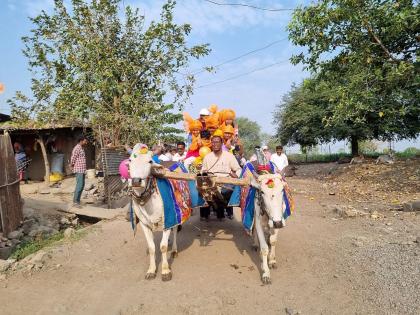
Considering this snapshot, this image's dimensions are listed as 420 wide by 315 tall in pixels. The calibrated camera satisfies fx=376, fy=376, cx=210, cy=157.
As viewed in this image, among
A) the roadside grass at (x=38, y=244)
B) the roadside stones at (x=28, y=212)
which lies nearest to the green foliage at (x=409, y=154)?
the roadside grass at (x=38, y=244)

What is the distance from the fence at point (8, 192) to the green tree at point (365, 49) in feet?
29.2

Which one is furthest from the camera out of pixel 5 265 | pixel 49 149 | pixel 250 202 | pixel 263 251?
pixel 49 149

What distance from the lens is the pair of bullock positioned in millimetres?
4891

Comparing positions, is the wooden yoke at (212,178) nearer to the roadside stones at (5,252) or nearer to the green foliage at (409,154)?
the roadside stones at (5,252)

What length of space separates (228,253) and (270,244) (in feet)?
Answer: 3.44

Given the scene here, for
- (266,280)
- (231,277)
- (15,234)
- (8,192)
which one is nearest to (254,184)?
(266,280)

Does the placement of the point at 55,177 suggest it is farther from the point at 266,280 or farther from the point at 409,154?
the point at 409,154

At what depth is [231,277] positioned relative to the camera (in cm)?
551

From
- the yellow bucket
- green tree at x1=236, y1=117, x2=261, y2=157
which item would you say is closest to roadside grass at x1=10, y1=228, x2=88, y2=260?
the yellow bucket

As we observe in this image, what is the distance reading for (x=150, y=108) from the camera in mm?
14203

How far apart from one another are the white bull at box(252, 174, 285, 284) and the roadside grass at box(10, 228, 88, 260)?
13.5 ft

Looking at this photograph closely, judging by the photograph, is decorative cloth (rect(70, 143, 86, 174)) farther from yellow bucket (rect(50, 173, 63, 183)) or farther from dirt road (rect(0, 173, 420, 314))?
yellow bucket (rect(50, 173, 63, 183))

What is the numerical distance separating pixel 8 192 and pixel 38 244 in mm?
1287

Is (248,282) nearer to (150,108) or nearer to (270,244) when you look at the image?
(270,244)
